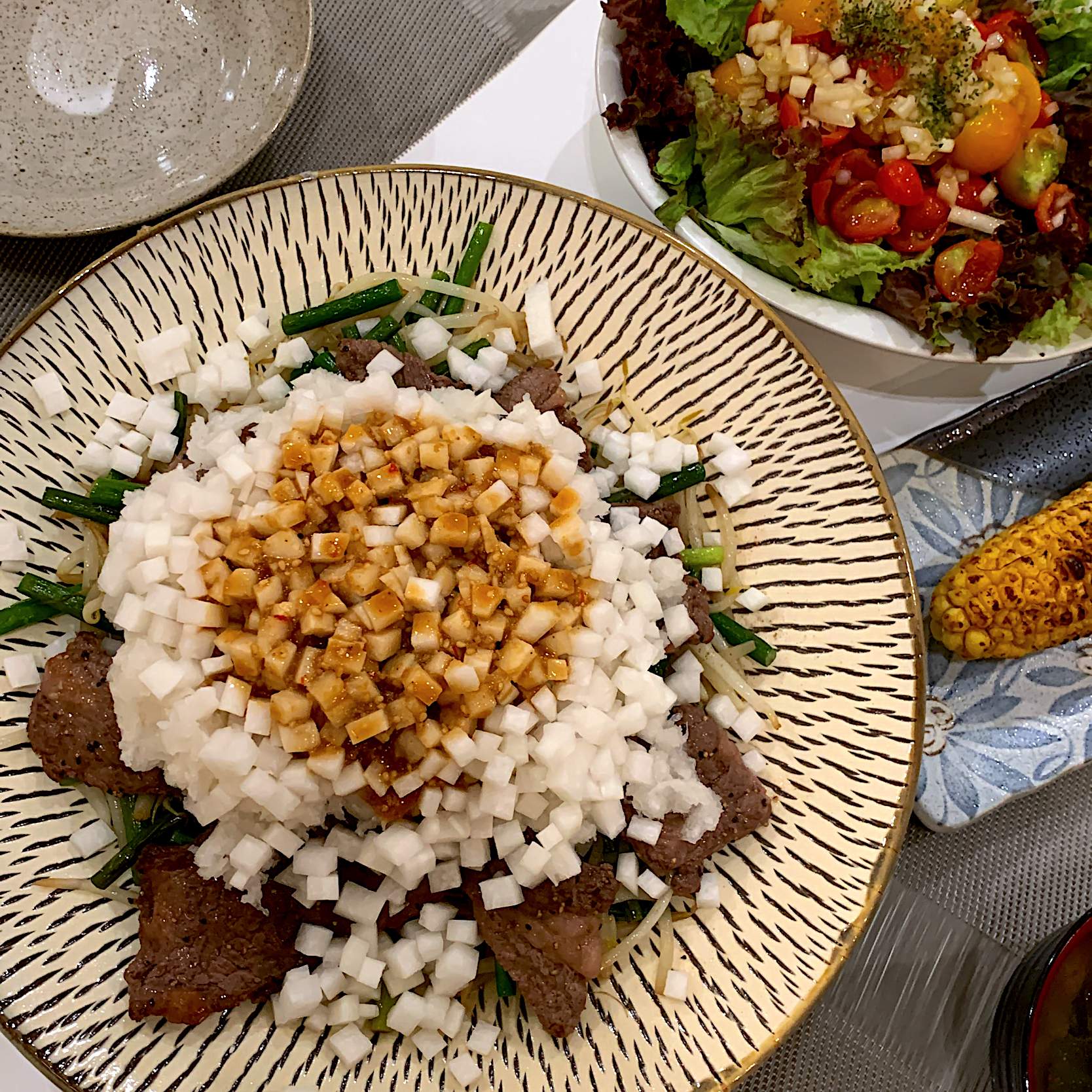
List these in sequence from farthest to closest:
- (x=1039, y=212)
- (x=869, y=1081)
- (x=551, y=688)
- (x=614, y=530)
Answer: (x=1039, y=212) < (x=869, y=1081) < (x=614, y=530) < (x=551, y=688)

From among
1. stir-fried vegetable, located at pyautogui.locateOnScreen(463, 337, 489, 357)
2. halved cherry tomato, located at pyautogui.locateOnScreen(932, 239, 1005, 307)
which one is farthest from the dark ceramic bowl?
stir-fried vegetable, located at pyautogui.locateOnScreen(463, 337, 489, 357)

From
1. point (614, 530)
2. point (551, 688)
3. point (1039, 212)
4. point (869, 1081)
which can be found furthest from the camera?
point (1039, 212)

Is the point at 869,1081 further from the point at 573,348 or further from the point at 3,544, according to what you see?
the point at 3,544

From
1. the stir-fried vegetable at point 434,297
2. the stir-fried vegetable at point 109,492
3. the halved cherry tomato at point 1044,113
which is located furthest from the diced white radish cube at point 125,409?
the halved cherry tomato at point 1044,113

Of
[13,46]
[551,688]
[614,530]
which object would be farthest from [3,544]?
[13,46]

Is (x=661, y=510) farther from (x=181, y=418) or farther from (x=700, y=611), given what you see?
(x=181, y=418)

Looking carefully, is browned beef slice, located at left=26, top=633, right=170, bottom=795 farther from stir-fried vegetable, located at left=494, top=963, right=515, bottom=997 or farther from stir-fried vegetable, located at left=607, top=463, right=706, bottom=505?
stir-fried vegetable, located at left=607, top=463, right=706, bottom=505

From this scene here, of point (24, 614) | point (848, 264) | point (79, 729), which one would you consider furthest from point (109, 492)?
point (848, 264)
